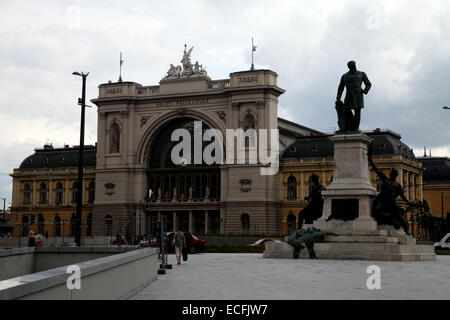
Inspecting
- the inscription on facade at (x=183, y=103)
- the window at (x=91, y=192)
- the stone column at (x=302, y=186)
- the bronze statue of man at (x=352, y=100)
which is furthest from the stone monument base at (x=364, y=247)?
the window at (x=91, y=192)

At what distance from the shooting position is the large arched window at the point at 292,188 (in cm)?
8862

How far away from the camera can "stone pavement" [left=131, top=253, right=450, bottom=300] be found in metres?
15.7

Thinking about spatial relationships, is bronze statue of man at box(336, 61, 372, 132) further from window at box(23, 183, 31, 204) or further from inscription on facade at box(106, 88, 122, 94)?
window at box(23, 183, 31, 204)

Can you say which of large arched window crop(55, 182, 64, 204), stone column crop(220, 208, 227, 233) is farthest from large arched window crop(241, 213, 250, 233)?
large arched window crop(55, 182, 64, 204)

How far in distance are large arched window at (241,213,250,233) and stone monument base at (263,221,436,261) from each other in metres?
53.4

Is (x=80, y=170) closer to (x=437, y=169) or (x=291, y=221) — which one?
(x=291, y=221)

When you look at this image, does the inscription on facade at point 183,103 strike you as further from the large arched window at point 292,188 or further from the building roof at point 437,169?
the building roof at point 437,169

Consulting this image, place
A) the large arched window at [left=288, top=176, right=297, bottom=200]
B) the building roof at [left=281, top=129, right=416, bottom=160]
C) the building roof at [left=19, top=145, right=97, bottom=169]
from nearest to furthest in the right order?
the building roof at [left=281, top=129, right=416, bottom=160]
the large arched window at [left=288, top=176, right=297, bottom=200]
the building roof at [left=19, top=145, right=97, bottom=169]

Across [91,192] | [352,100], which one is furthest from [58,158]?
[352,100]

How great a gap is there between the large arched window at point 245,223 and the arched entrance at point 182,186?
418 cm

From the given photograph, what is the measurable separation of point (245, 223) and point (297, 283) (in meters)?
A: 67.7

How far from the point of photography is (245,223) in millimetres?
86000

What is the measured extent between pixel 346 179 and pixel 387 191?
198 centimetres
